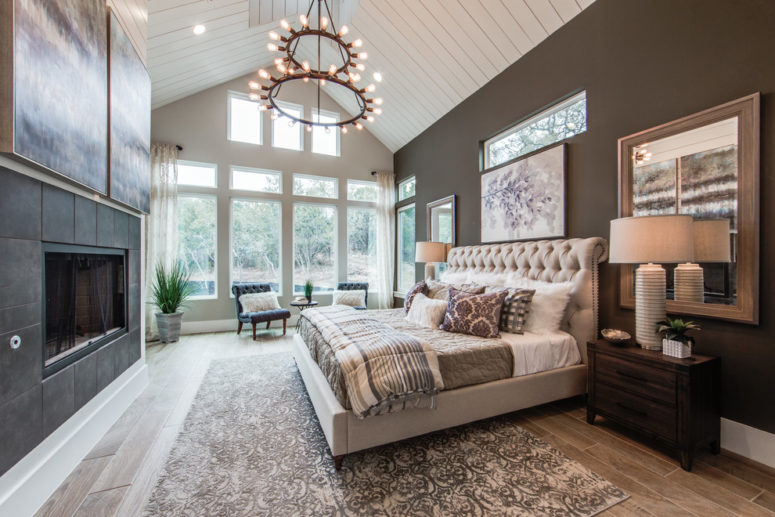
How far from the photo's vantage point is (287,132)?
5785 millimetres

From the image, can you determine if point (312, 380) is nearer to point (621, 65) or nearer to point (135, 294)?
point (135, 294)

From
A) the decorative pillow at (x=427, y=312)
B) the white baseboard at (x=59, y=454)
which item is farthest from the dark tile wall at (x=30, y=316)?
the decorative pillow at (x=427, y=312)

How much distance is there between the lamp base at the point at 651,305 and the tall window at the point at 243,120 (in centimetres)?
586

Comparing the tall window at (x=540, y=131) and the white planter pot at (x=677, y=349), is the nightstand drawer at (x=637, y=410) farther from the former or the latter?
the tall window at (x=540, y=131)

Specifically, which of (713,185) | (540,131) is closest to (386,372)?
(713,185)

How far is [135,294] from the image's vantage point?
9.53 feet

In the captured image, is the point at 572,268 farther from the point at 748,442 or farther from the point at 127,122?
the point at 127,122

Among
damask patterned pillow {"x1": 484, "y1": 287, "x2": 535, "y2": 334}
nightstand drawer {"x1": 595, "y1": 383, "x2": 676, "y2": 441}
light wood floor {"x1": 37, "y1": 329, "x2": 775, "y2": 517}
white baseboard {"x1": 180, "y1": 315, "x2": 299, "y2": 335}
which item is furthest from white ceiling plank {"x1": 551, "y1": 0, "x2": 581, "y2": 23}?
white baseboard {"x1": 180, "y1": 315, "x2": 299, "y2": 335}

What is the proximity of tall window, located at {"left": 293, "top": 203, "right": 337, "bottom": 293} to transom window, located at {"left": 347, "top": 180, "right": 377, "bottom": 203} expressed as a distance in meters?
0.49

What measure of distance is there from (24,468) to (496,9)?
4875mm

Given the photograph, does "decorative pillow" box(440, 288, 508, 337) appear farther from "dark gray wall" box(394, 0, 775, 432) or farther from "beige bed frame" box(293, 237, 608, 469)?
"dark gray wall" box(394, 0, 775, 432)

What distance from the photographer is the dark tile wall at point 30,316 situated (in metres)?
1.41

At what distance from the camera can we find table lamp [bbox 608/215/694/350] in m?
1.86

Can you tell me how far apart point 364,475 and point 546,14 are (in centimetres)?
420
